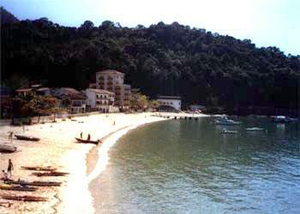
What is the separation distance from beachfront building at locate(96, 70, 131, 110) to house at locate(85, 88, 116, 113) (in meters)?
12.8

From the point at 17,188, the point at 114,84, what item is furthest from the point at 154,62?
the point at 17,188

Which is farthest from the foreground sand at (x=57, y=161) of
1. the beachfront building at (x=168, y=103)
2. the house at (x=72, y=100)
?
the beachfront building at (x=168, y=103)

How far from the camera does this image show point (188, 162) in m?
46.9

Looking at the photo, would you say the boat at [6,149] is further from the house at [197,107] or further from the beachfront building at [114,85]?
the house at [197,107]

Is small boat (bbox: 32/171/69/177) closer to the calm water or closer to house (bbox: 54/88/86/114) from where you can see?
the calm water

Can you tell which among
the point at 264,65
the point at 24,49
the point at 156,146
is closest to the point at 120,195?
the point at 156,146

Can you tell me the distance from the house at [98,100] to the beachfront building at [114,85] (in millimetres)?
12807

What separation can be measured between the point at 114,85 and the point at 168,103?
24410 mm

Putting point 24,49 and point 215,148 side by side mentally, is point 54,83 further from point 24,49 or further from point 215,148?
point 215,148

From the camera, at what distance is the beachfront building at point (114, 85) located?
13938cm

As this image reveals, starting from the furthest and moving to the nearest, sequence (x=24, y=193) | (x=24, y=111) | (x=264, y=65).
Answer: (x=264, y=65) → (x=24, y=111) → (x=24, y=193)

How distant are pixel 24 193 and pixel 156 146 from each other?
33.5 meters

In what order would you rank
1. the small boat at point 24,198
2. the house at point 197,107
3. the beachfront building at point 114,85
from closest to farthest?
the small boat at point 24,198 → the beachfront building at point 114,85 → the house at point 197,107

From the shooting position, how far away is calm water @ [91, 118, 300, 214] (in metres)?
29.2
